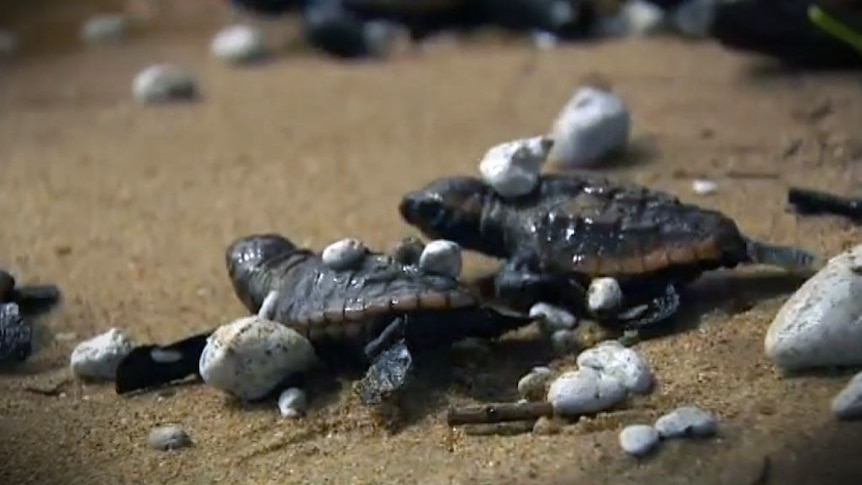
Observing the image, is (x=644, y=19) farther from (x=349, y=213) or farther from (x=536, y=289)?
(x=536, y=289)

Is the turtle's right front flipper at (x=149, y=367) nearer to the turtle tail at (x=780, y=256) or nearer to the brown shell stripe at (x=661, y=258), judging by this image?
the brown shell stripe at (x=661, y=258)

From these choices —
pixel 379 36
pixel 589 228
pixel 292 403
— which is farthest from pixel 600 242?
pixel 379 36

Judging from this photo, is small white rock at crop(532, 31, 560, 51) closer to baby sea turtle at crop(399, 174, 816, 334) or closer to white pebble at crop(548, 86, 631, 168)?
white pebble at crop(548, 86, 631, 168)

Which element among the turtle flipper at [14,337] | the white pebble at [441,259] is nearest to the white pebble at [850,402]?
the white pebble at [441,259]

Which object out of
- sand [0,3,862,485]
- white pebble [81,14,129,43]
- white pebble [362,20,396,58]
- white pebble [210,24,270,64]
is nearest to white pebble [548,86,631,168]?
sand [0,3,862,485]

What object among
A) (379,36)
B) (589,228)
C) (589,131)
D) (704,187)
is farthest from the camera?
(379,36)

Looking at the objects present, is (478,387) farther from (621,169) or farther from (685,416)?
(621,169)
